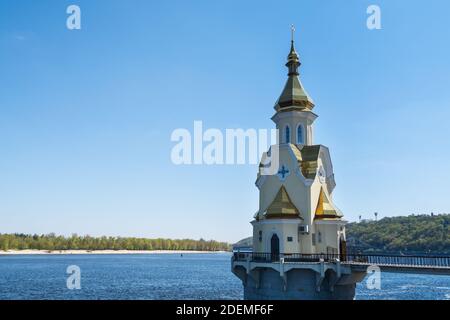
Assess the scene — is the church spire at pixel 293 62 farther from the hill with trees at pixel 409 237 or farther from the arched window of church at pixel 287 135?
the hill with trees at pixel 409 237

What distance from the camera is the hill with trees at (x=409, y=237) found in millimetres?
129625

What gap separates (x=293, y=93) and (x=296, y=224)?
13114 millimetres

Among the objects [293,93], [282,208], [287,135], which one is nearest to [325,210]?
[282,208]

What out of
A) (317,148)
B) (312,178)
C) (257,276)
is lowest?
(257,276)

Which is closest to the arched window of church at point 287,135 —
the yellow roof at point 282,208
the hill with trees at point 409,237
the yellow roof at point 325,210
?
the yellow roof at point 282,208

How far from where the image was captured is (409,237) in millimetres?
141625

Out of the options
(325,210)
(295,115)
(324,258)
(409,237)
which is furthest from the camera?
(409,237)

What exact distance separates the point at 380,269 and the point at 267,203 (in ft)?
39.3

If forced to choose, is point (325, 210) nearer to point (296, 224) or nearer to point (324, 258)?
point (296, 224)

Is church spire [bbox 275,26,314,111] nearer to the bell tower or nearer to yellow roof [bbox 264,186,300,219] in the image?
the bell tower

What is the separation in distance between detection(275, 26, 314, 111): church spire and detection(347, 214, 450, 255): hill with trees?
8292 cm
